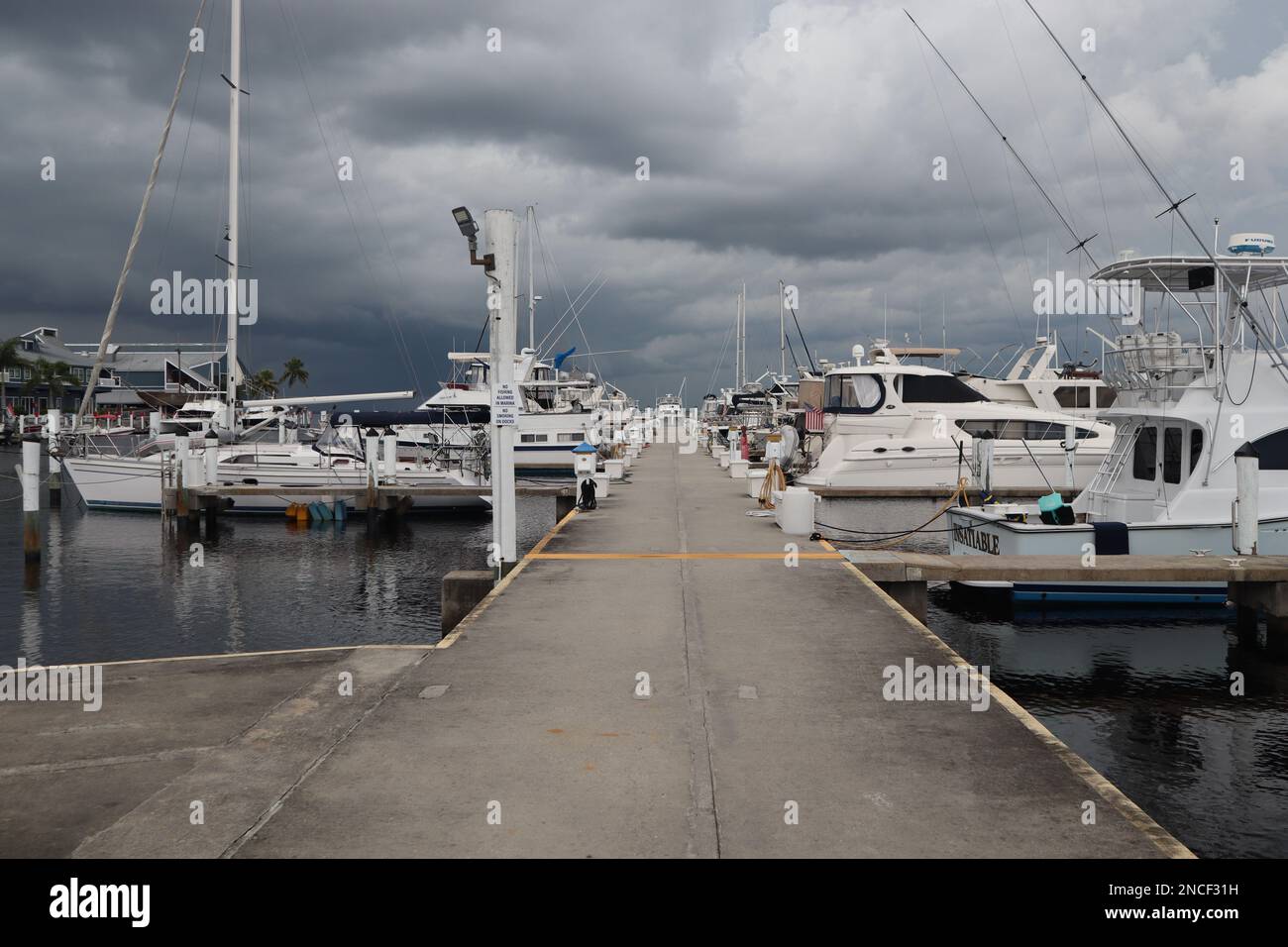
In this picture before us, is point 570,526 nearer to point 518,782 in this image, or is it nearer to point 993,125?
point 993,125

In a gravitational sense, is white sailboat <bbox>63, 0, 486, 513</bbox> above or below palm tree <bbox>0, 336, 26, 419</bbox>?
below

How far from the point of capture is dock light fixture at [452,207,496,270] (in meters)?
12.2

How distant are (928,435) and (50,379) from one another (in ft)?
353

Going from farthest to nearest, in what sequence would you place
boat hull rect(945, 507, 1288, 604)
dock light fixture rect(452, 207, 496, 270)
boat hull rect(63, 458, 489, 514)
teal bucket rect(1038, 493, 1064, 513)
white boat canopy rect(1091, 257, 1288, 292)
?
boat hull rect(63, 458, 489, 514)
white boat canopy rect(1091, 257, 1288, 292)
teal bucket rect(1038, 493, 1064, 513)
boat hull rect(945, 507, 1288, 604)
dock light fixture rect(452, 207, 496, 270)

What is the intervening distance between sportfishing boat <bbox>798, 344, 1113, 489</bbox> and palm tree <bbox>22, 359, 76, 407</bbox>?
103736 mm

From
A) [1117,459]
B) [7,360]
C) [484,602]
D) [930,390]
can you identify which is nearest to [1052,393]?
[930,390]

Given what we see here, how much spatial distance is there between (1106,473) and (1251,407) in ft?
10.2

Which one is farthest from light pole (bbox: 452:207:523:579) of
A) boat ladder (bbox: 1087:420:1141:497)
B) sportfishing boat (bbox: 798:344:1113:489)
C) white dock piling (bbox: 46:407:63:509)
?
white dock piling (bbox: 46:407:63:509)

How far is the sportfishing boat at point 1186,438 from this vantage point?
16.4 meters

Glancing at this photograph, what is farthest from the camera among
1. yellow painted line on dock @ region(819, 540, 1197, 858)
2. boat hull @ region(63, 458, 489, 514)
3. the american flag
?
the american flag

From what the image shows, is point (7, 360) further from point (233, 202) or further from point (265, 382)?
point (233, 202)

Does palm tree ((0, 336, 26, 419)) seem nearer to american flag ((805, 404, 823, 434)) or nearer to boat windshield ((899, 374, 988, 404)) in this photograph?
american flag ((805, 404, 823, 434))

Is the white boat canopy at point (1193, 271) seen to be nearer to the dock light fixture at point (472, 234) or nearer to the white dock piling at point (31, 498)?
the dock light fixture at point (472, 234)

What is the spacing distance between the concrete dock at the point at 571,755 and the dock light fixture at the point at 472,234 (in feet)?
17.0
